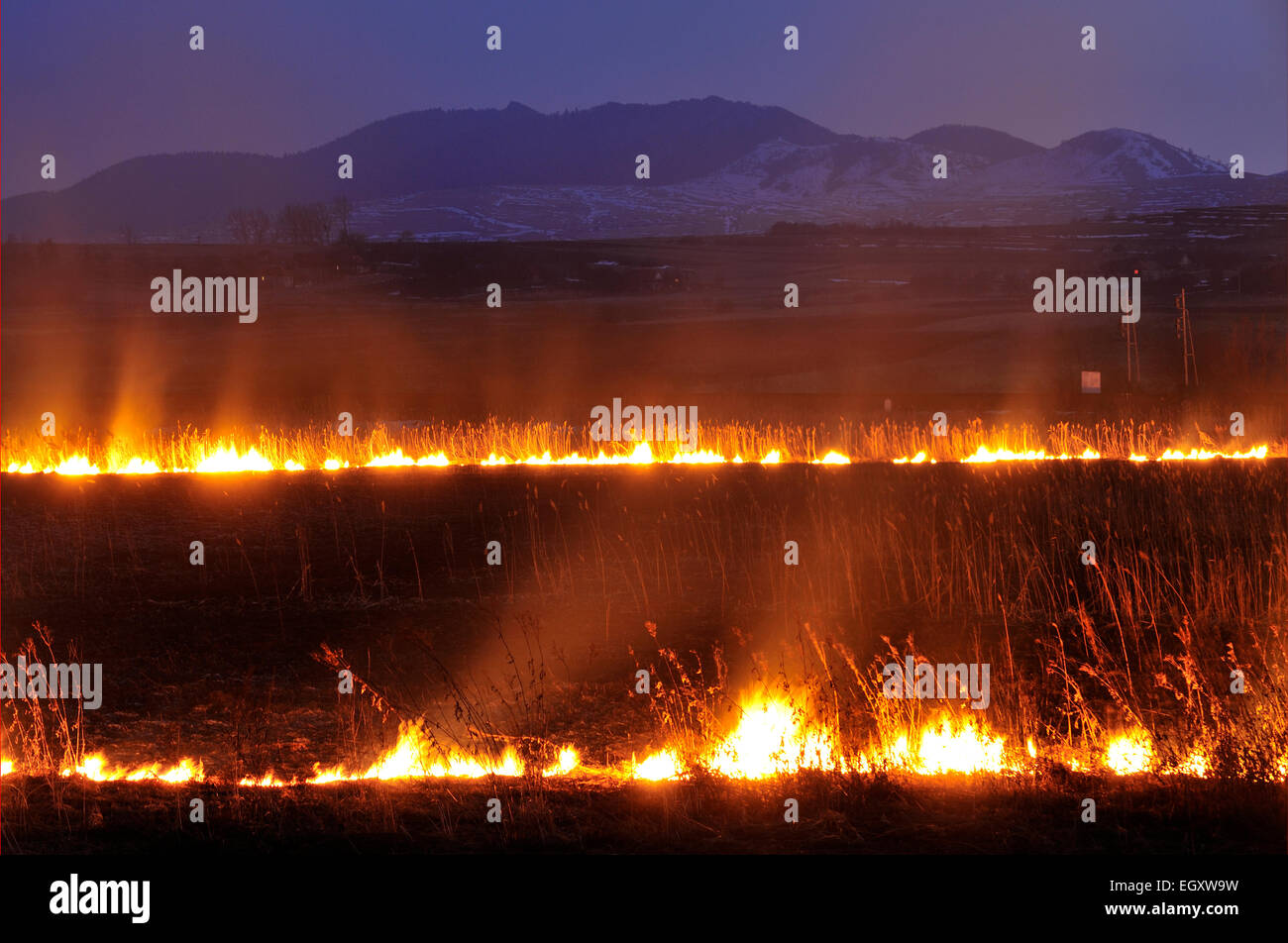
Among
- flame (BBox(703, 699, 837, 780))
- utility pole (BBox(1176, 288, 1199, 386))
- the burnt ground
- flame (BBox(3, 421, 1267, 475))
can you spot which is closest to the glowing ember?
flame (BBox(3, 421, 1267, 475))

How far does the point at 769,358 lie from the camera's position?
4425 centimetres

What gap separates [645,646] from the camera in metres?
9.09

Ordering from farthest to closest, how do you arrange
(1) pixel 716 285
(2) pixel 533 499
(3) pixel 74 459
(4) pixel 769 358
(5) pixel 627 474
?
1. (1) pixel 716 285
2. (4) pixel 769 358
3. (3) pixel 74 459
4. (5) pixel 627 474
5. (2) pixel 533 499

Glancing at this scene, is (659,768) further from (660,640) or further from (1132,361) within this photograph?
(1132,361)

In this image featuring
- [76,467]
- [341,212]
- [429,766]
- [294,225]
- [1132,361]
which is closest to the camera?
[429,766]

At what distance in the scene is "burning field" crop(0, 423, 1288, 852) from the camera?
5.39m

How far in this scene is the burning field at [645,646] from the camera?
17.7 feet

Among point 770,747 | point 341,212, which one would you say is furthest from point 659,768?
point 341,212

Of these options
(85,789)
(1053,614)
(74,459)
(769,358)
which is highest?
(769,358)

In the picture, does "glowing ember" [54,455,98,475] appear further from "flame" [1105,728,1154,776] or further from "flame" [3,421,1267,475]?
"flame" [1105,728,1154,776]

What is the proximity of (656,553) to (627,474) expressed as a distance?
2.30m
